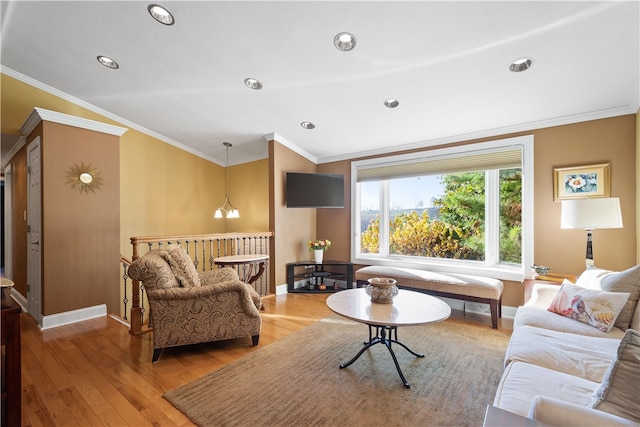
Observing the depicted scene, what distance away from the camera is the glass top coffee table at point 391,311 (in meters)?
1.97

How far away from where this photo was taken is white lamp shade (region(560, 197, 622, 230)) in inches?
94.9

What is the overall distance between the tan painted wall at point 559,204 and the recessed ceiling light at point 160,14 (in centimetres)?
369

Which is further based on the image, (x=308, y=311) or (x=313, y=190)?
(x=313, y=190)

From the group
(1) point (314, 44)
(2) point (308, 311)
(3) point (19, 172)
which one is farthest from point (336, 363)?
(3) point (19, 172)

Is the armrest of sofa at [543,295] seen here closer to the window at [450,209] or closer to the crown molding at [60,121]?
the window at [450,209]

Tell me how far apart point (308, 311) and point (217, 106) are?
291 centimetres

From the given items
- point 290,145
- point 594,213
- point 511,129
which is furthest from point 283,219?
point 594,213

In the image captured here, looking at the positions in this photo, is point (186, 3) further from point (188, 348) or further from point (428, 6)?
point (188, 348)

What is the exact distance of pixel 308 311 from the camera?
3678mm

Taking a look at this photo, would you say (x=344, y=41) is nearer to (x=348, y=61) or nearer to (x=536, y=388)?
(x=348, y=61)

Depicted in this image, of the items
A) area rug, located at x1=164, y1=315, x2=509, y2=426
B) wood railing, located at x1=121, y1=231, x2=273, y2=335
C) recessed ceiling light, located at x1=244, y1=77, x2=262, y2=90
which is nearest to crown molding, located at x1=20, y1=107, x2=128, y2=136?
wood railing, located at x1=121, y1=231, x2=273, y2=335

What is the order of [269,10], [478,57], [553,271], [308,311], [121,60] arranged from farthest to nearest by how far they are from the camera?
[308,311] → [553,271] → [121,60] → [478,57] → [269,10]

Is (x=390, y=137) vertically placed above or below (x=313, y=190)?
above

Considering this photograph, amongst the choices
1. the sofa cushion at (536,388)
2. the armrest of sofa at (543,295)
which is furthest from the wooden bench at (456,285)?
the sofa cushion at (536,388)
